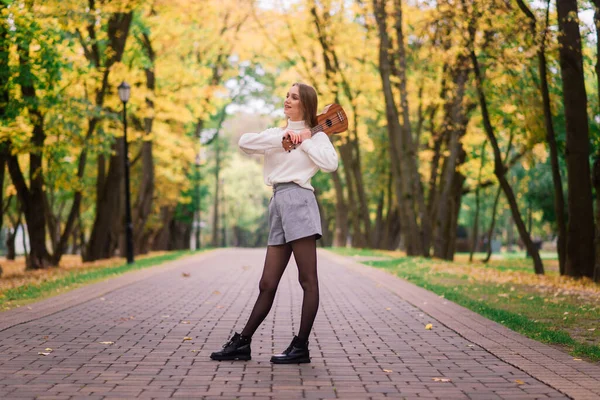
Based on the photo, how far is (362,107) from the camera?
33.9 m

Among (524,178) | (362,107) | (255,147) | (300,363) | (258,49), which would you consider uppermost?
(258,49)

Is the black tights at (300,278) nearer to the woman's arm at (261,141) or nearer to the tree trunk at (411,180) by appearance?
the woman's arm at (261,141)

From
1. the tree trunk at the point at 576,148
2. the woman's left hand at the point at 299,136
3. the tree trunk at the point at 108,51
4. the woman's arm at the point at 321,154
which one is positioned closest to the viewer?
the woman's left hand at the point at 299,136

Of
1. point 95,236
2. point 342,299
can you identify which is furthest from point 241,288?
point 95,236

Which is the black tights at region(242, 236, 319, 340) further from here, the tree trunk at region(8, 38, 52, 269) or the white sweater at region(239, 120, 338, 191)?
the tree trunk at region(8, 38, 52, 269)

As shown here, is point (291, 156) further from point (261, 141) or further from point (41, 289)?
point (41, 289)

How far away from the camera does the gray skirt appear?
248 inches

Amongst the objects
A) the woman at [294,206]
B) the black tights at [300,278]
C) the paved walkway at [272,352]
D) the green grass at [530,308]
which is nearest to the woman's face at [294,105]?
the woman at [294,206]

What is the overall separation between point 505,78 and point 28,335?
43.1ft

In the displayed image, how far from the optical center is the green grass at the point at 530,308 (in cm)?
784

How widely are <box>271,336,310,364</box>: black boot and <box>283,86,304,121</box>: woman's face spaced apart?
66.7 inches

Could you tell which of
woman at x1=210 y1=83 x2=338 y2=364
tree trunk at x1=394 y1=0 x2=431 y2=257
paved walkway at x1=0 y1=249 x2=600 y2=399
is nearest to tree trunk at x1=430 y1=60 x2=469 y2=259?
tree trunk at x1=394 y1=0 x2=431 y2=257

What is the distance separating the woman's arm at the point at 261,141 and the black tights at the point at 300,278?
0.74 meters

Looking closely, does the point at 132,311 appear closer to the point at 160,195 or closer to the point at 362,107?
the point at 362,107
